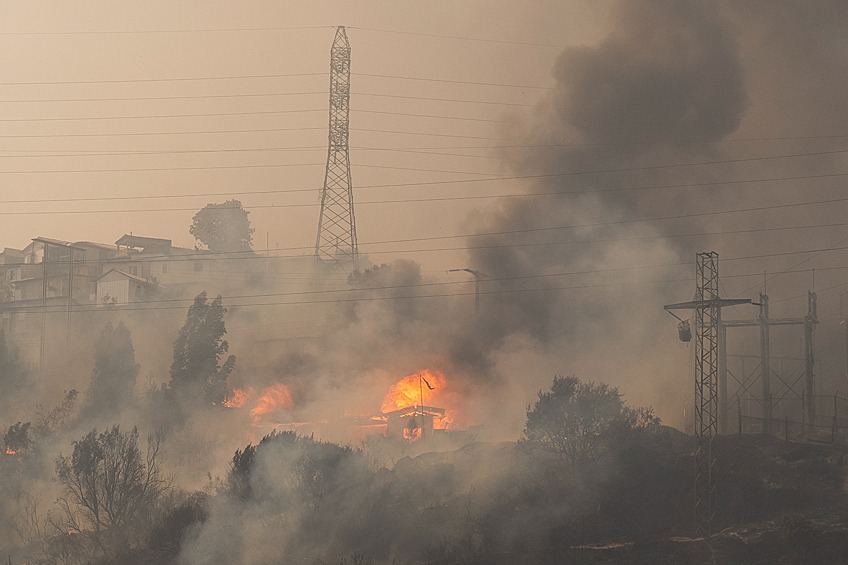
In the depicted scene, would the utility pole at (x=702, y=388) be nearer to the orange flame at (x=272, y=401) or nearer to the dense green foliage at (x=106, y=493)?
the dense green foliage at (x=106, y=493)

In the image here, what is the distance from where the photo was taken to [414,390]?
64.0 metres

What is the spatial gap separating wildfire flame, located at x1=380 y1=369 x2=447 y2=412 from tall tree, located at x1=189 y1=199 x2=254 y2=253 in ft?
138

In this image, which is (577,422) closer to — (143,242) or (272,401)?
(272,401)

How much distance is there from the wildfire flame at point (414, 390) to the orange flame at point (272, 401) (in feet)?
24.3

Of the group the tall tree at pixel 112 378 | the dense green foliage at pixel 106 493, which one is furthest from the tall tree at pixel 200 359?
the dense green foliage at pixel 106 493

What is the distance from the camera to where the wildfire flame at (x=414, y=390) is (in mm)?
63281

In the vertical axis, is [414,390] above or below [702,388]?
below

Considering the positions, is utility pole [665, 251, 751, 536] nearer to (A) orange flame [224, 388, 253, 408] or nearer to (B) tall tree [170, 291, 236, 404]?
(A) orange flame [224, 388, 253, 408]

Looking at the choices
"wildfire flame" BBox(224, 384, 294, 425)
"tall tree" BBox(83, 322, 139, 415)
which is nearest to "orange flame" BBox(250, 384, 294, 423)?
"wildfire flame" BBox(224, 384, 294, 425)

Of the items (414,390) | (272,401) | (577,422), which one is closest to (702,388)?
(577,422)

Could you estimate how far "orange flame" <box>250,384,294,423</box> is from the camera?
215ft

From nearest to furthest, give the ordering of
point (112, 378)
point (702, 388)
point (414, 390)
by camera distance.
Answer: point (702, 388)
point (414, 390)
point (112, 378)

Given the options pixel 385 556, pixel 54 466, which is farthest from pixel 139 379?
pixel 385 556

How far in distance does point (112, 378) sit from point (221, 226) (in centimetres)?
3652
